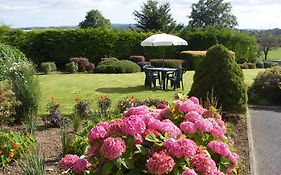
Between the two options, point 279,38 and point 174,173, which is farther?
point 279,38

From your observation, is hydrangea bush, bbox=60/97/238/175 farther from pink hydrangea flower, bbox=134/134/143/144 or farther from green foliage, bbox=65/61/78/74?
green foliage, bbox=65/61/78/74

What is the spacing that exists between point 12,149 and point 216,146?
11.4 ft

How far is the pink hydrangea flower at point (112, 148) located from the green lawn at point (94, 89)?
751 cm

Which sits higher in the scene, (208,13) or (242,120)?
(208,13)

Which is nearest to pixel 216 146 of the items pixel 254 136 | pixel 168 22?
pixel 254 136

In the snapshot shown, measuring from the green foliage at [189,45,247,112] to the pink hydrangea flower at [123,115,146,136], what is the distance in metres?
5.70

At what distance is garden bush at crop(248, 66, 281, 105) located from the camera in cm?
1161

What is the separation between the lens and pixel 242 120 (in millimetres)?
8641

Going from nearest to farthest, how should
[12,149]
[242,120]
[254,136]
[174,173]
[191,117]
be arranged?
1. [174,173]
2. [191,117]
3. [12,149]
4. [254,136]
5. [242,120]

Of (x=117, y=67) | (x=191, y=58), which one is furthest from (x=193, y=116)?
(x=191, y=58)

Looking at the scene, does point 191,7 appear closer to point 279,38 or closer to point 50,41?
point 279,38

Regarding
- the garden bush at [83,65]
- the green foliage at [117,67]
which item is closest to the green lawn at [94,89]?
the green foliage at [117,67]

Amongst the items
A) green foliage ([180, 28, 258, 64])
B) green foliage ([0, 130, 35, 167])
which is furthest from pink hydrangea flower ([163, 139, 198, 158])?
green foliage ([180, 28, 258, 64])

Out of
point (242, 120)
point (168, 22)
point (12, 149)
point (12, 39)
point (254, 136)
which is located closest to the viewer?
point (12, 149)
